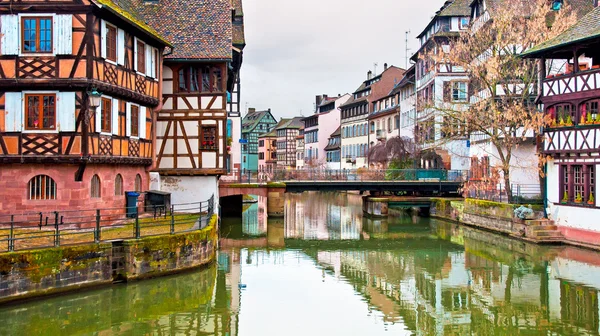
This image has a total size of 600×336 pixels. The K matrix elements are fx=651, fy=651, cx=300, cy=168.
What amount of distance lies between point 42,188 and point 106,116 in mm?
3256

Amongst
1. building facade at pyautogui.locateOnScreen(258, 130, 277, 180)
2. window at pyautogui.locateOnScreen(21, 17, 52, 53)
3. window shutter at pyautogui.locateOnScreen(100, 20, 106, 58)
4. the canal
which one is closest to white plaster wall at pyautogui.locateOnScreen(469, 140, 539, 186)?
the canal

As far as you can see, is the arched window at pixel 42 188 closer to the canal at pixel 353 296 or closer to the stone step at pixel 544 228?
the canal at pixel 353 296

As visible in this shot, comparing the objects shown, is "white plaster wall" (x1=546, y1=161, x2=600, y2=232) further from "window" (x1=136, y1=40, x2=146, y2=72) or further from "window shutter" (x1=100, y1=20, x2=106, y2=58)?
"window shutter" (x1=100, y1=20, x2=106, y2=58)

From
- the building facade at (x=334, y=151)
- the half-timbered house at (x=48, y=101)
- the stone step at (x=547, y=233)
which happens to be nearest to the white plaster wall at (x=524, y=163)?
the stone step at (x=547, y=233)

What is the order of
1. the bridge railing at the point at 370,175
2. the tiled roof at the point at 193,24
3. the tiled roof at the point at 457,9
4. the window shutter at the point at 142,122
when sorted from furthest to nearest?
the tiled roof at the point at 457,9
the bridge railing at the point at 370,175
the tiled roof at the point at 193,24
the window shutter at the point at 142,122

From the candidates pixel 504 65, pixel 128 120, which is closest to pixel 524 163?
pixel 504 65

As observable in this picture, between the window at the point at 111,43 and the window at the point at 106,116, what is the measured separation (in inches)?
60.2

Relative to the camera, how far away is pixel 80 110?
69.7 ft

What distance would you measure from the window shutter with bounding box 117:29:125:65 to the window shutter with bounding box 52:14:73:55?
2177 millimetres

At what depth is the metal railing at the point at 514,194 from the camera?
3216 cm

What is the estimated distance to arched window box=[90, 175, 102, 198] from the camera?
73.1 ft

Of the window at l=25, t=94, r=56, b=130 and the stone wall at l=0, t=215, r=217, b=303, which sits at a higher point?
the window at l=25, t=94, r=56, b=130

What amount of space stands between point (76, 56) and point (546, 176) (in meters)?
20.7

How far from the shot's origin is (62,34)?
2114 cm
